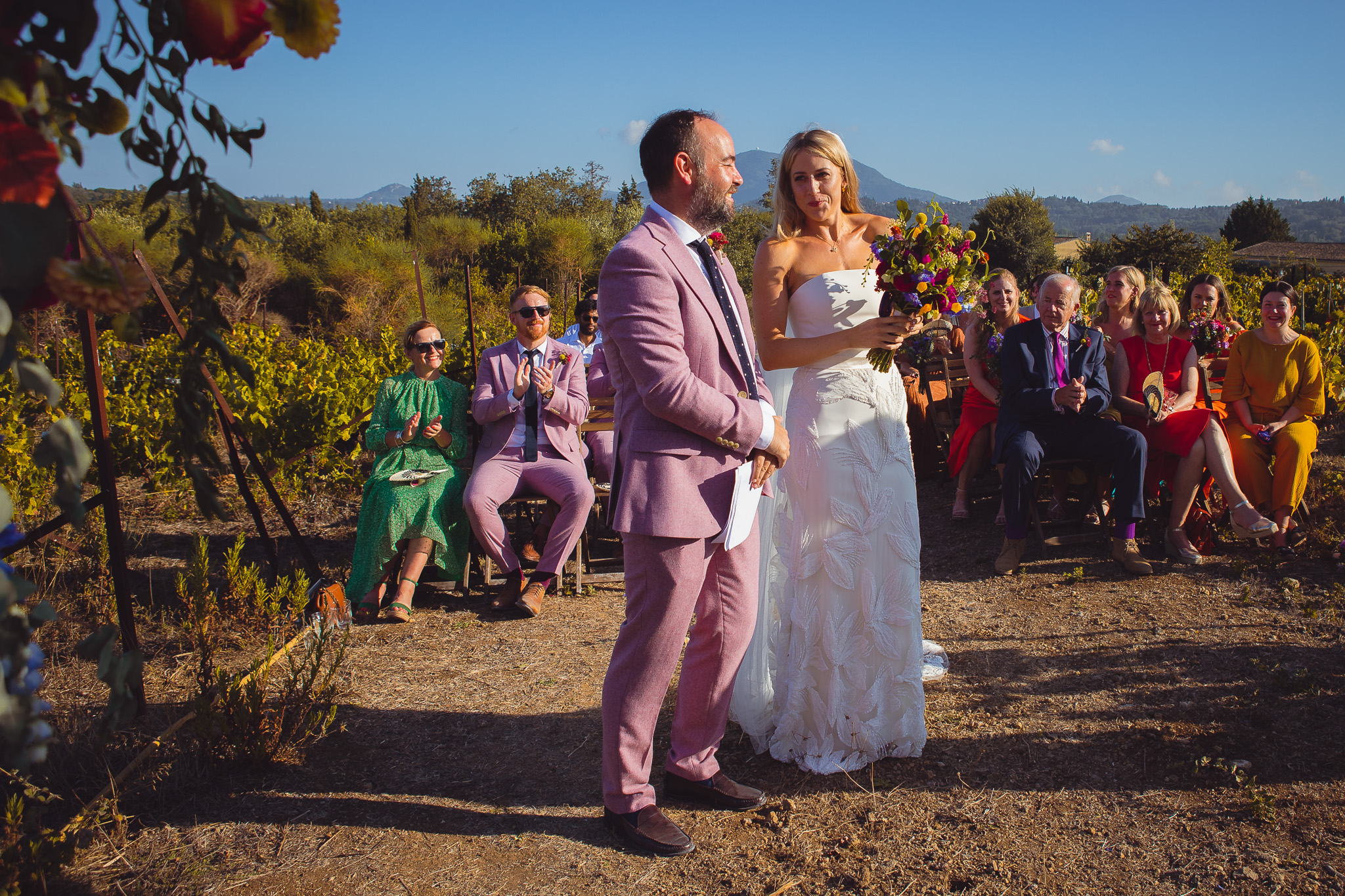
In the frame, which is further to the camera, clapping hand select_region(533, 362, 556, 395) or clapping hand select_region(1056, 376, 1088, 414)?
clapping hand select_region(1056, 376, 1088, 414)

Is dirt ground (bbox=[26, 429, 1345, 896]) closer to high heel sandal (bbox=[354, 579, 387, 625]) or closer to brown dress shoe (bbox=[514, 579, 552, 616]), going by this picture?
high heel sandal (bbox=[354, 579, 387, 625])

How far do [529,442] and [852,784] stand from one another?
3.11 m

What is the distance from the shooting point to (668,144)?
2518 mm

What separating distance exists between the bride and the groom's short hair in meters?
0.80

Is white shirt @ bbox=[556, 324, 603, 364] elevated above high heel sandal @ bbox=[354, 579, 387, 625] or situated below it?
above

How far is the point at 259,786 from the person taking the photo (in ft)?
10.3

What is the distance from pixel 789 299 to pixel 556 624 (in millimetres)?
2537

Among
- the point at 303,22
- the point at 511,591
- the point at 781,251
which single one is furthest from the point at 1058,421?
the point at 303,22

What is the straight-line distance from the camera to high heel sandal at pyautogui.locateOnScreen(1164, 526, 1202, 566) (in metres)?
5.42

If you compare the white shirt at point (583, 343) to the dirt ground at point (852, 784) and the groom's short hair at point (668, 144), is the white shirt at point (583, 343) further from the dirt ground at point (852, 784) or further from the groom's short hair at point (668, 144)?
the groom's short hair at point (668, 144)

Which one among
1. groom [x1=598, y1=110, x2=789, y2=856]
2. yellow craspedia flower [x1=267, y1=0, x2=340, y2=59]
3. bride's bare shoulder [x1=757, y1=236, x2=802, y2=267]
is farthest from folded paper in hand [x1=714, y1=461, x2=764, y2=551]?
yellow craspedia flower [x1=267, y1=0, x2=340, y2=59]

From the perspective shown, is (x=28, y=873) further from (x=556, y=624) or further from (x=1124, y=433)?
(x=1124, y=433)

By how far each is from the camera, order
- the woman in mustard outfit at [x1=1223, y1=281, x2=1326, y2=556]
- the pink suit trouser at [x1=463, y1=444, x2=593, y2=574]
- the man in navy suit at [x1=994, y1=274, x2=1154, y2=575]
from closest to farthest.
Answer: the pink suit trouser at [x1=463, y1=444, x2=593, y2=574] < the man in navy suit at [x1=994, y1=274, x2=1154, y2=575] < the woman in mustard outfit at [x1=1223, y1=281, x2=1326, y2=556]

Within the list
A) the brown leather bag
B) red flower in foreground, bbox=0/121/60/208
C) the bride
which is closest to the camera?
red flower in foreground, bbox=0/121/60/208
